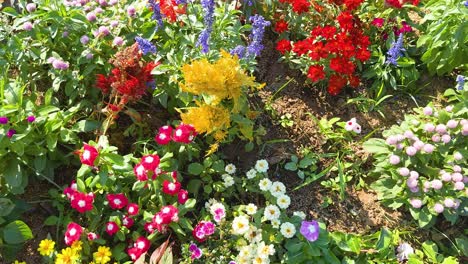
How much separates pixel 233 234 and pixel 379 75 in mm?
1854

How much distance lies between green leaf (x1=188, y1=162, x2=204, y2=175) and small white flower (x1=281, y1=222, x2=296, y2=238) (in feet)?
2.30

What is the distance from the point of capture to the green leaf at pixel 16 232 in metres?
2.80

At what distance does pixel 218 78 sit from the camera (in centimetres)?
272

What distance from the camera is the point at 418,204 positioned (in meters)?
3.02

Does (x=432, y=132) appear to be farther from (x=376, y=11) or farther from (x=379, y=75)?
(x=376, y=11)

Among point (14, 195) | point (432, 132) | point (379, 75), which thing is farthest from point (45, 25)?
point (432, 132)

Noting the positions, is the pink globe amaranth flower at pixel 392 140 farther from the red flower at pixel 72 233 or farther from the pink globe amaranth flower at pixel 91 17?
the pink globe amaranth flower at pixel 91 17

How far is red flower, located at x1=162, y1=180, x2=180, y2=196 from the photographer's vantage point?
283cm

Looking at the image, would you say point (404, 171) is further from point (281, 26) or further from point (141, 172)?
point (141, 172)

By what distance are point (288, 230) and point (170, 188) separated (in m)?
0.81

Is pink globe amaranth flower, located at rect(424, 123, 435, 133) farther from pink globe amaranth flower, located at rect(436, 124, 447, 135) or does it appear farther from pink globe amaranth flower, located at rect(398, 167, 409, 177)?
pink globe amaranth flower, located at rect(398, 167, 409, 177)

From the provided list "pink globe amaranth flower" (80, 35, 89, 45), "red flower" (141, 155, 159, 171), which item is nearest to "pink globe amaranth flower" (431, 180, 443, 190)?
"red flower" (141, 155, 159, 171)

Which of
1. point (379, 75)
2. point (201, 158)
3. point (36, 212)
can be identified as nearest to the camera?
point (36, 212)

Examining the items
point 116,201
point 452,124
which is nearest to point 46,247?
point 116,201
